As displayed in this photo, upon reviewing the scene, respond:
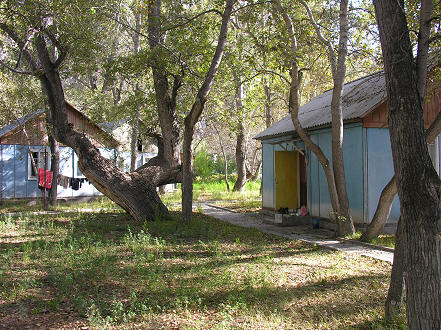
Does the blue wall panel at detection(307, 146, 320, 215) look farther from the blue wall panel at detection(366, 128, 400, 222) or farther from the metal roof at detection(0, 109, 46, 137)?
the metal roof at detection(0, 109, 46, 137)

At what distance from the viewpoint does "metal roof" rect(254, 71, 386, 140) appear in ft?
36.0

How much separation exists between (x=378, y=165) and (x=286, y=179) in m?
4.11

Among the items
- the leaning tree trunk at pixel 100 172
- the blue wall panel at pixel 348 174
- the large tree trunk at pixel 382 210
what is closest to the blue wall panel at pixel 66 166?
the leaning tree trunk at pixel 100 172

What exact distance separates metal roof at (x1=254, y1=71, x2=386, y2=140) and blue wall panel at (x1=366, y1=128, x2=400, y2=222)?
765 mm

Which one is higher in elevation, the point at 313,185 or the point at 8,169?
the point at 8,169

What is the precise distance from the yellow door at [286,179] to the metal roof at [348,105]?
2.97 ft

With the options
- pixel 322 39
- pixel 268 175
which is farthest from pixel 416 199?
pixel 268 175

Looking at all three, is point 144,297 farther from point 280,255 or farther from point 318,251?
point 318,251

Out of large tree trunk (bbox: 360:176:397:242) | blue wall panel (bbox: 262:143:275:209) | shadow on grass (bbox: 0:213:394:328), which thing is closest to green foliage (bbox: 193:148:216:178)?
blue wall panel (bbox: 262:143:275:209)

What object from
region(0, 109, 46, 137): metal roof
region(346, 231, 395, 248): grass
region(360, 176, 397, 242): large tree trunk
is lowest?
region(346, 231, 395, 248): grass

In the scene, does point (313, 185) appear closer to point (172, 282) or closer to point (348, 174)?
point (348, 174)

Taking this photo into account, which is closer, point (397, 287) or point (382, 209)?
point (397, 287)

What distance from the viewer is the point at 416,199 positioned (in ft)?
11.8

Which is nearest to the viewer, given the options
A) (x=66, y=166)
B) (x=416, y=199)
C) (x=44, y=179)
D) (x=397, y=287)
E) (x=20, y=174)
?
(x=416, y=199)
